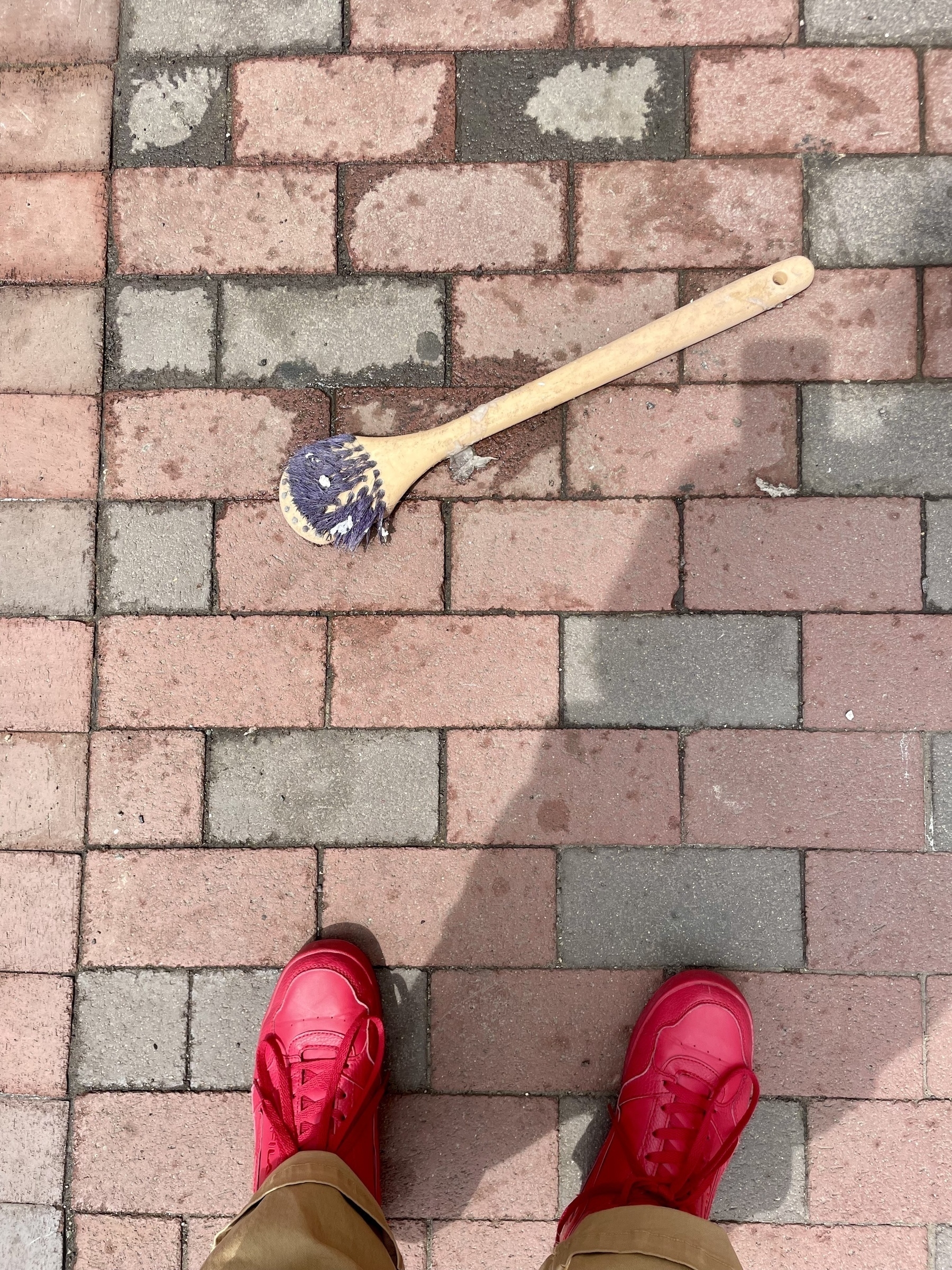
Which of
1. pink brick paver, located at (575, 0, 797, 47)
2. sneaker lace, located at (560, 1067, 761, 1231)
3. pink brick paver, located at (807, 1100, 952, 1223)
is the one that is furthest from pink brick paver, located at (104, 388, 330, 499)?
pink brick paver, located at (807, 1100, 952, 1223)

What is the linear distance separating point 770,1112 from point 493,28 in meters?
2.77

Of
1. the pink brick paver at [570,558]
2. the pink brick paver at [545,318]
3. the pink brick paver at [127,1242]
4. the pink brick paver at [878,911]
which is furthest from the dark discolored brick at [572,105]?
the pink brick paver at [127,1242]

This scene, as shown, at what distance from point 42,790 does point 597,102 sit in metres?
2.23

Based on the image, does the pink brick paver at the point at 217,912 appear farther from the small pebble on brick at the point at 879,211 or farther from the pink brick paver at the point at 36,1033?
the small pebble on brick at the point at 879,211

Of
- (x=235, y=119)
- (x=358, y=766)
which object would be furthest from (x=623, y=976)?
(x=235, y=119)

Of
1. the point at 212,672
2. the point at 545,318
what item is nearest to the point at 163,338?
the point at 212,672

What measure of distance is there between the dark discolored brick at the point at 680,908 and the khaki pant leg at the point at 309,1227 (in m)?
0.68

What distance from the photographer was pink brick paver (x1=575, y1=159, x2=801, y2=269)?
197 centimetres

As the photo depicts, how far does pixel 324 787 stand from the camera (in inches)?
78.0

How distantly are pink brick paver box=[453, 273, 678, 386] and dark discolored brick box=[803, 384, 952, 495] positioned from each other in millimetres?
396

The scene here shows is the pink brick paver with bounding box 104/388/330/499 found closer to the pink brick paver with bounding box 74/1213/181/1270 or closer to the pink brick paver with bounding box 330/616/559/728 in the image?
the pink brick paver with bounding box 330/616/559/728

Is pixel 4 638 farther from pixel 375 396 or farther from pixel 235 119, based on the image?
pixel 235 119

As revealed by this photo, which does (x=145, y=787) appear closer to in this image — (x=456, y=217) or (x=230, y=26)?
(x=456, y=217)

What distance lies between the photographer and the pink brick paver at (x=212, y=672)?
199cm
